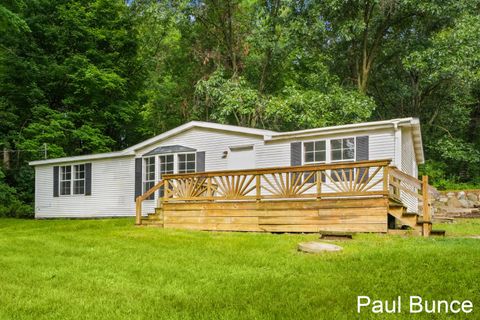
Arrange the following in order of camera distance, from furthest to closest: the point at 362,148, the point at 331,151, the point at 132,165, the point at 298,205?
the point at 132,165 < the point at 331,151 < the point at 362,148 < the point at 298,205

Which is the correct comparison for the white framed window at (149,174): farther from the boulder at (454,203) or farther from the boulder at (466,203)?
the boulder at (466,203)

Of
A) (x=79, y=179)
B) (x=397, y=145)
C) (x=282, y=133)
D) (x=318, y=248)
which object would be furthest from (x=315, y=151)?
(x=79, y=179)

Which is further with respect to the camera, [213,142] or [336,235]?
[213,142]

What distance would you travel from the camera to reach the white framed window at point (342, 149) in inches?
464

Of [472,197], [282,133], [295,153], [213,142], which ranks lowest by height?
[472,197]

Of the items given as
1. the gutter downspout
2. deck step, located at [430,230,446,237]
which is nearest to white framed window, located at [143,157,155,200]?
the gutter downspout

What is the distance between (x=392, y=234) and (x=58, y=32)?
2031 centimetres

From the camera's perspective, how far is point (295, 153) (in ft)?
41.3

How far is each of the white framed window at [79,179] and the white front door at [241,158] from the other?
645 cm

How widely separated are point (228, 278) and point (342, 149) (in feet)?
24.1

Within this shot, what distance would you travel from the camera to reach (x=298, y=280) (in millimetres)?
5168

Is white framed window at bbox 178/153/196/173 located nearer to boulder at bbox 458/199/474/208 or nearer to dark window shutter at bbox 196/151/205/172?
dark window shutter at bbox 196/151/205/172

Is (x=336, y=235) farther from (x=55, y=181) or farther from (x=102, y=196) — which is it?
(x=55, y=181)

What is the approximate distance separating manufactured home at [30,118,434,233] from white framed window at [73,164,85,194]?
0.12ft
